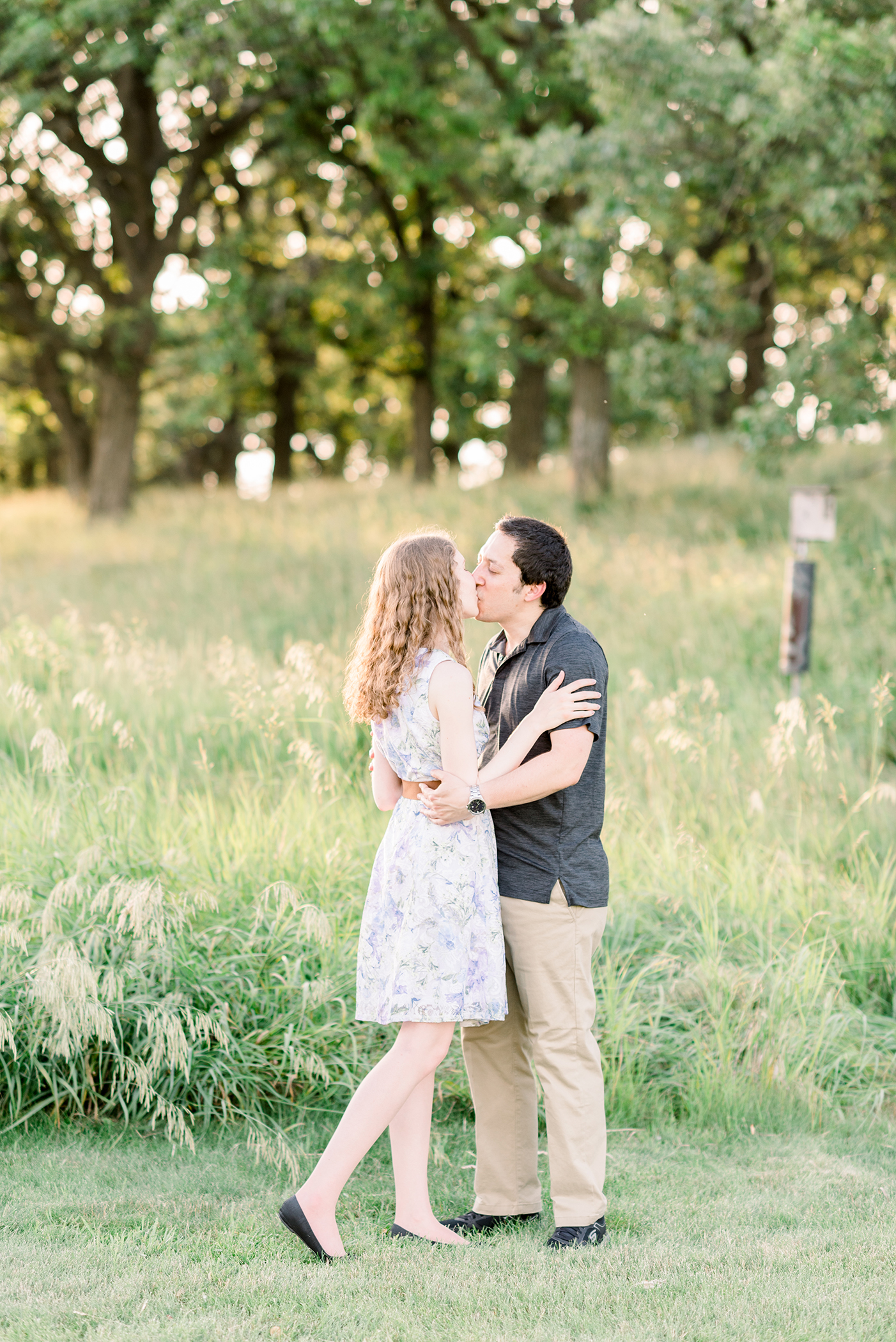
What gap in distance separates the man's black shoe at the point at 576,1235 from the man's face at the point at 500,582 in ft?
5.88

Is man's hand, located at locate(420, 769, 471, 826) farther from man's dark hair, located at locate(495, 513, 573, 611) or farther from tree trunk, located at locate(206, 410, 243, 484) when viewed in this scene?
tree trunk, located at locate(206, 410, 243, 484)

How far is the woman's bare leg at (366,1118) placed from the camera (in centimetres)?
340

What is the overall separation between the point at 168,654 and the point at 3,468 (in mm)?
30916

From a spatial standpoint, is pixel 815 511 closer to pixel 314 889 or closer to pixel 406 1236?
pixel 314 889

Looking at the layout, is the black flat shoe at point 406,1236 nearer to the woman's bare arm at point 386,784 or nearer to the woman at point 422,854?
the woman at point 422,854

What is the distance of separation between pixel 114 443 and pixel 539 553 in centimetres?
1591

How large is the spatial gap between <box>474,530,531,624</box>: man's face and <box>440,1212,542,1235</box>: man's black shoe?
185cm

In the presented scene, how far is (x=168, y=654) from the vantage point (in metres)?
7.59

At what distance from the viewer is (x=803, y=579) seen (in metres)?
8.56

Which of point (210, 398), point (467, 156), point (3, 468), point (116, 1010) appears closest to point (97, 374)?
point (210, 398)

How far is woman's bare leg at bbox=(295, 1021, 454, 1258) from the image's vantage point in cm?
340

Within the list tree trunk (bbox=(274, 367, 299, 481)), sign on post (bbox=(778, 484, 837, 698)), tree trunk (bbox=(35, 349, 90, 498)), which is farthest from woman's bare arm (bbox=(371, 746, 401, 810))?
tree trunk (bbox=(274, 367, 299, 481))

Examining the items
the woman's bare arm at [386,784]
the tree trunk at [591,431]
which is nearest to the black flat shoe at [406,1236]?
the woman's bare arm at [386,784]

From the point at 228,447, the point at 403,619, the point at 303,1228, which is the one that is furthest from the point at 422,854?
the point at 228,447
